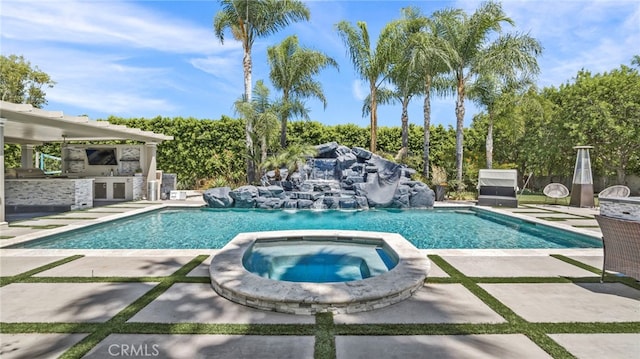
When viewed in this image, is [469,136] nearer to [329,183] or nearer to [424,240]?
[329,183]

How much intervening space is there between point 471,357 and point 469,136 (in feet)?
61.0

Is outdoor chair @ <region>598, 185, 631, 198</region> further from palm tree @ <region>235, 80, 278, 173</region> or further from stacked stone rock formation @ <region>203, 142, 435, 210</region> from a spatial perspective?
palm tree @ <region>235, 80, 278, 173</region>

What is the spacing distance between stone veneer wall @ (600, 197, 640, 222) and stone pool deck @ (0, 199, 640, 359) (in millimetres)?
5437

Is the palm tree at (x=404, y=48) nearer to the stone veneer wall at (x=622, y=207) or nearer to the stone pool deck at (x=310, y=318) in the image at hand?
the stone veneer wall at (x=622, y=207)

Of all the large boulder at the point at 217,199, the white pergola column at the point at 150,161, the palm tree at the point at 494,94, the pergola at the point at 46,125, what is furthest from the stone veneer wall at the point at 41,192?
the palm tree at the point at 494,94

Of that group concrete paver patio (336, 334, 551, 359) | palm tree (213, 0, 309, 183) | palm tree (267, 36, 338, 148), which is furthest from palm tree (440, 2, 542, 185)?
concrete paver patio (336, 334, 551, 359)

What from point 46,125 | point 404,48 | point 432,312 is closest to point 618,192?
point 404,48

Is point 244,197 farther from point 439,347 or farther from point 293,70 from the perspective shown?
point 439,347

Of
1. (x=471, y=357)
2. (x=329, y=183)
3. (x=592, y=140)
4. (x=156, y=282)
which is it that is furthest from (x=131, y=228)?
(x=592, y=140)

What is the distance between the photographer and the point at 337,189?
45.2 feet

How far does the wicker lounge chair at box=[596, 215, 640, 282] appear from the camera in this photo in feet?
12.2

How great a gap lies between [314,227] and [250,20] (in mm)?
11092

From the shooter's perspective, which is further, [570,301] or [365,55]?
[365,55]

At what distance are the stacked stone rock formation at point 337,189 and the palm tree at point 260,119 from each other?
3.94 feet
